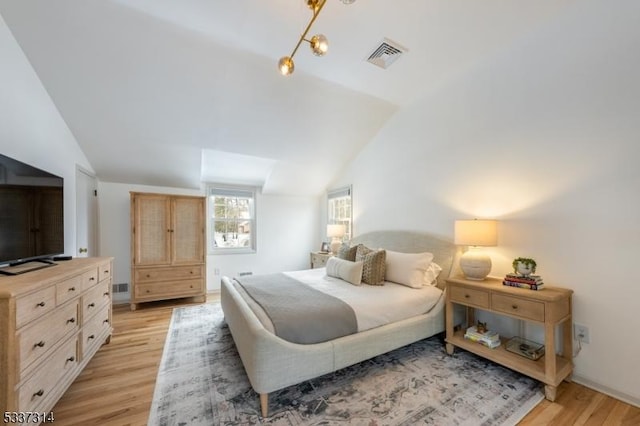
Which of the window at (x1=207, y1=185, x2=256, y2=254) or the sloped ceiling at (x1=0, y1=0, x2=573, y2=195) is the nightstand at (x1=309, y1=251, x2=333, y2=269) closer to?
the window at (x1=207, y1=185, x2=256, y2=254)

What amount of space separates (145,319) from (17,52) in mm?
2945

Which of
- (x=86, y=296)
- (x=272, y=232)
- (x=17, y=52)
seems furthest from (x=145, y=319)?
(x=17, y=52)

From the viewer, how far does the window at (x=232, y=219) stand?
4.74m


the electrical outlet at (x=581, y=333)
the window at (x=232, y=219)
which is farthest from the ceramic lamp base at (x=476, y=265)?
the window at (x=232, y=219)

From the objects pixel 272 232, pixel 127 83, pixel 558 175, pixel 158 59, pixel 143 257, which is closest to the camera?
pixel 558 175

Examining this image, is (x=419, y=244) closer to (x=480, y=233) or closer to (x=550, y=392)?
(x=480, y=233)

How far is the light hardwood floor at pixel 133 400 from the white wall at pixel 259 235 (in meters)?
1.99

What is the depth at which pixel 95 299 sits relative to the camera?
2.21 meters

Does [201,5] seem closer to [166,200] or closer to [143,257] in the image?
[166,200]

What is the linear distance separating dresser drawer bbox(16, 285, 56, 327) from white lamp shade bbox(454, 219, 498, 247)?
3.07 metres

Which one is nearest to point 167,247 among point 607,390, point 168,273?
point 168,273

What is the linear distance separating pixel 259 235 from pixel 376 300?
10.7 ft

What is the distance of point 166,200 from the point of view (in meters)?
3.81

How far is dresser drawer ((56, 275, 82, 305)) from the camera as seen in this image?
65.1 inches
